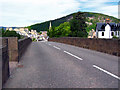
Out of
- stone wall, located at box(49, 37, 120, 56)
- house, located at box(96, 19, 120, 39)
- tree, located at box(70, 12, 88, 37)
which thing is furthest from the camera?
house, located at box(96, 19, 120, 39)

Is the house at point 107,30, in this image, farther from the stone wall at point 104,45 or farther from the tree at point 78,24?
the stone wall at point 104,45

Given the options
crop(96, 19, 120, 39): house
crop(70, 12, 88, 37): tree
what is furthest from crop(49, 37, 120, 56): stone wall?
crop(96, 19, 120, 39): house

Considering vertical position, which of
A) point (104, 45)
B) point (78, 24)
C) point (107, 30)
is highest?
point (78, 24)

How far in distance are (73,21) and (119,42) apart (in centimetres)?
6890

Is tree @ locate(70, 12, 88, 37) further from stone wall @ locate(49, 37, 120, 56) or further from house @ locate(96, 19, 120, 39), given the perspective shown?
stone wall @ locate(49, 37, 120, 56)

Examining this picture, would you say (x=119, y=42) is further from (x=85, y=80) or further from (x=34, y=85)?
(x=34, y=85)

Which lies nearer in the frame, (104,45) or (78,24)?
(104,45)

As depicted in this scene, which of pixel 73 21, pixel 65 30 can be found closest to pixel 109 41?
pixel 73 21

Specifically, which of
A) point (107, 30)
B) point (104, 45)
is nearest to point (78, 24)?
point (107, 30)

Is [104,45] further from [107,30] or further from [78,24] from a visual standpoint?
[107,30]

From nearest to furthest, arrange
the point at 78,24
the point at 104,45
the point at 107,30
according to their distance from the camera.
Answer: the point at 104,45 < the point at 78,24 < the point at 107,30

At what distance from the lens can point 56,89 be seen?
14.9 feet

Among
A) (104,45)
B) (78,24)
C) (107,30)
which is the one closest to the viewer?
(104,45)

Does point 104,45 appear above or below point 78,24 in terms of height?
below
